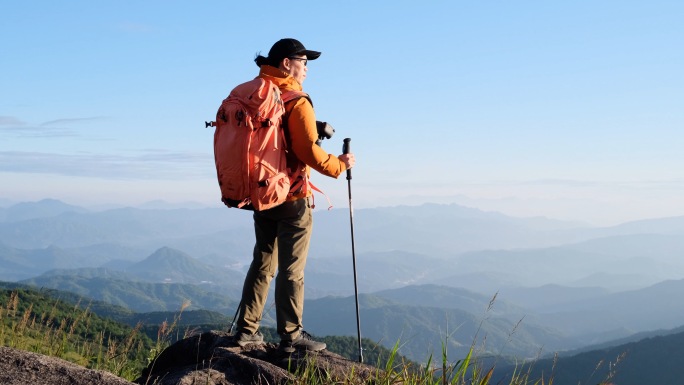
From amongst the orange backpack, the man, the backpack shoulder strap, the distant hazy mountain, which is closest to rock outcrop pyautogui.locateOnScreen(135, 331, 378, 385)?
the man

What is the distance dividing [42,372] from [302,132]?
3.04 metres

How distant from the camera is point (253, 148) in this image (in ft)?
19.9

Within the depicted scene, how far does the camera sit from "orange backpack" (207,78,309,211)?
19.8 ft

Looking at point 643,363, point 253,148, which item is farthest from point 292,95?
point 643,363

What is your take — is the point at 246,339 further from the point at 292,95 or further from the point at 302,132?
the point at 292,95

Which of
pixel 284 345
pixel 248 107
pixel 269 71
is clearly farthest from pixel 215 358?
pixel 269 71

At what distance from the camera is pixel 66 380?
4.64 metres

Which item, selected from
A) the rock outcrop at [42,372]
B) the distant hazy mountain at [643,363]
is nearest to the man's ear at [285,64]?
the rock outcrop at [42,372]

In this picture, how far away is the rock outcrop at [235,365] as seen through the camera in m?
5.66

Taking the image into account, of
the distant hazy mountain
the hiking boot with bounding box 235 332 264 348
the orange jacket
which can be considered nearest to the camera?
the orange jacket

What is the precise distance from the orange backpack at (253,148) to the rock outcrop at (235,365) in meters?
1.50

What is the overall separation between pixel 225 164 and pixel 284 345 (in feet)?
6.59

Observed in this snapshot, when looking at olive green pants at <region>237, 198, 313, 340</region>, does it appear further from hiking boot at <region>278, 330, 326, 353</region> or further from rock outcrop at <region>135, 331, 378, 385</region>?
rock outcrop at <region>135, 331, 378, 385</region>

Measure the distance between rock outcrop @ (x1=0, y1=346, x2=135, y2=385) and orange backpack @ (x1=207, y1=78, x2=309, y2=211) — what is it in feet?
6.53
